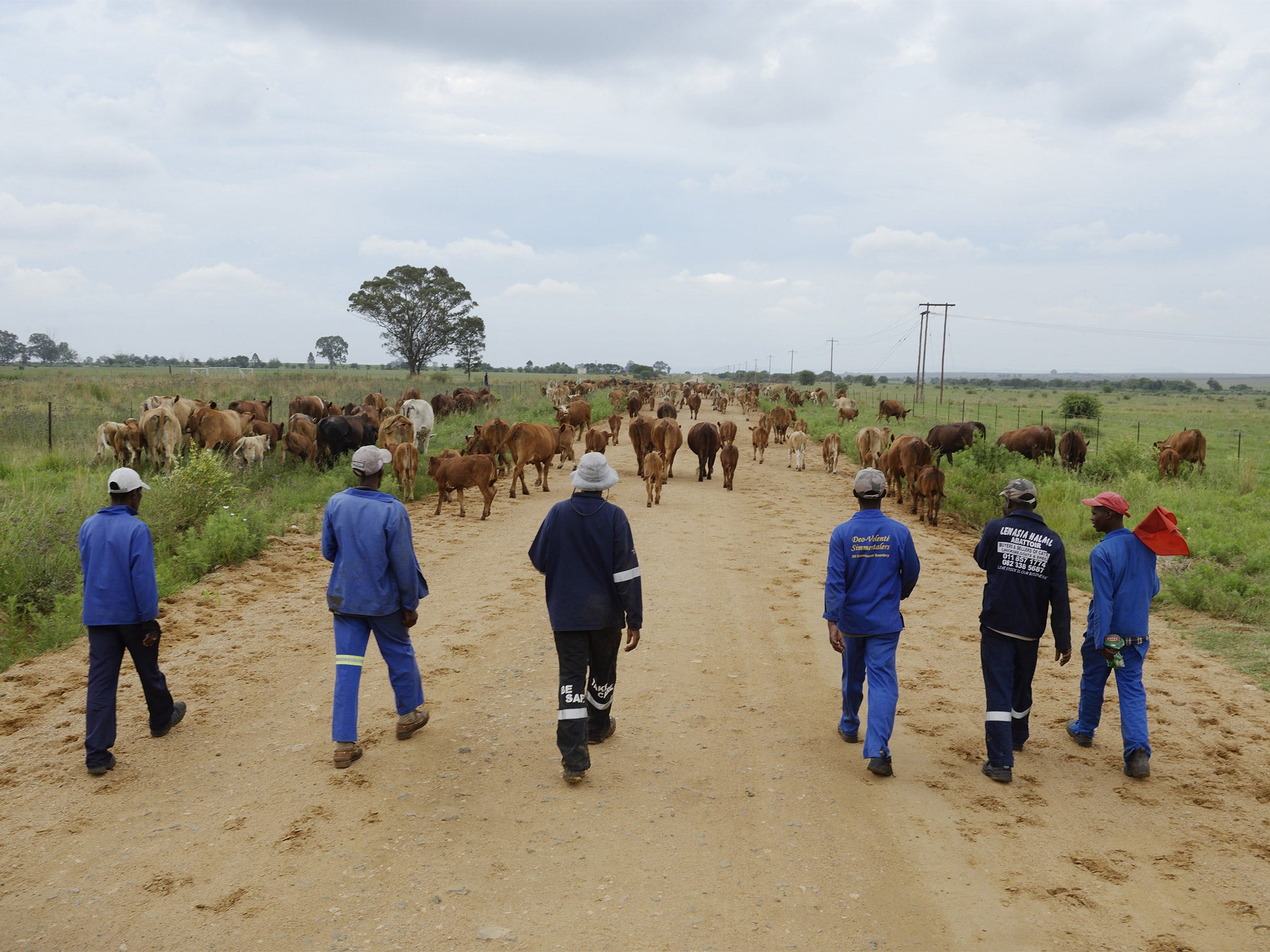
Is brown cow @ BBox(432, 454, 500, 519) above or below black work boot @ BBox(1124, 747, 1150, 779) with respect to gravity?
above

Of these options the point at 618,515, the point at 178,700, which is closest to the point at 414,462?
the point at 178,700

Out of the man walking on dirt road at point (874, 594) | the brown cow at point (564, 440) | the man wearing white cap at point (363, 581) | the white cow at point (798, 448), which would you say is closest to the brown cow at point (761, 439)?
the white cow at point (798, 448)

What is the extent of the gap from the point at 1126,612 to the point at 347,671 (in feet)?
16.3

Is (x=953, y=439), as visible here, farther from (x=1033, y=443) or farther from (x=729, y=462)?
(x=729, y=462)

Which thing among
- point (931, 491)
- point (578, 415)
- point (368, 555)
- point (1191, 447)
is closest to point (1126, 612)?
point (368, 555)

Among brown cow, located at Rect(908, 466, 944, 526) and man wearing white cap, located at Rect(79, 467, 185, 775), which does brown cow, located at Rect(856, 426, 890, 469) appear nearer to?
brown cow, located at Rect(908, 466, 944, 526)

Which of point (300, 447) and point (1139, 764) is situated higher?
point (300, 447)

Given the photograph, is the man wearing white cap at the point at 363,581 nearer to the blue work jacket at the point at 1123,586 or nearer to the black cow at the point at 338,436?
the blue work jacket at the point at 1123,586

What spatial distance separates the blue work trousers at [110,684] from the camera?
4961 mm

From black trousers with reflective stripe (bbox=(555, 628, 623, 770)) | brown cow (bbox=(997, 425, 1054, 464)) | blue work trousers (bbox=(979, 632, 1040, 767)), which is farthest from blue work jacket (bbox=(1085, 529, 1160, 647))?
brown cow (bbox=(997, 425, 1054, 464))

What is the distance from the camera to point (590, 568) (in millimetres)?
4996

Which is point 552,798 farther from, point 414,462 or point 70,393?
point 70,393

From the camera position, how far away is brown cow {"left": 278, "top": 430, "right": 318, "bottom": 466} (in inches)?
672

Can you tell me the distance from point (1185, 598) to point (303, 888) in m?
9.35
